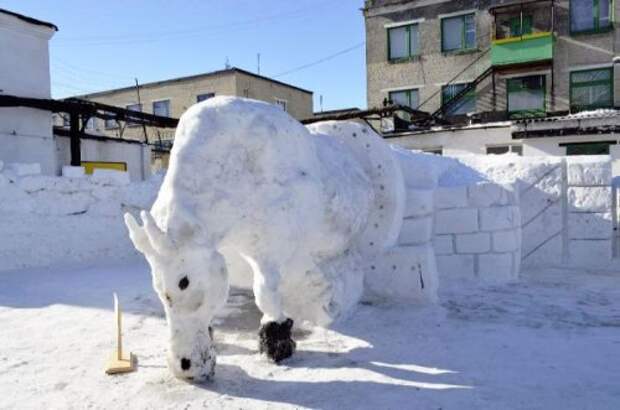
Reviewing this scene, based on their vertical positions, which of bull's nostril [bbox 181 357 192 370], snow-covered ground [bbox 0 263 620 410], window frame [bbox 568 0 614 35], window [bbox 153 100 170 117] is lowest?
snow-covered ground [bbox 0 263 620 410]

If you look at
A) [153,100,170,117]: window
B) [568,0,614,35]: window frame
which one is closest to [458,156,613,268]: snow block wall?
[568,0,614,35]: window frame

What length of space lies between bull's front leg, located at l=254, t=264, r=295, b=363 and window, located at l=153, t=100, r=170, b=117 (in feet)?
66.4

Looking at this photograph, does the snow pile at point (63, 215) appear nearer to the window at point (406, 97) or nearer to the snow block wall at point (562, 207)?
the snow block wall at point (562, 207)

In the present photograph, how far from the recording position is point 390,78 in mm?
18547

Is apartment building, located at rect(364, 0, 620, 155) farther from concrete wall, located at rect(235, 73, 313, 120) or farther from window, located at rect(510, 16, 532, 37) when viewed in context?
concrete wall, located at rect(235, 73, 313, 120)

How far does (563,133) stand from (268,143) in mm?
11635

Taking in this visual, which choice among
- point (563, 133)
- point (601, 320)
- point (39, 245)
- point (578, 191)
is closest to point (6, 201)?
point (39, 245)

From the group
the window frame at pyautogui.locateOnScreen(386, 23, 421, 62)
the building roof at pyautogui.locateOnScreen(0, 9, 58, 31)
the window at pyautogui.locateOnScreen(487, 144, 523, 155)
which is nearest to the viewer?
the building roof at pyautogui.locateOnScreen(0, 9, 58, 31)

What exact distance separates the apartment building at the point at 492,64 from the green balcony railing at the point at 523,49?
1.1 inches

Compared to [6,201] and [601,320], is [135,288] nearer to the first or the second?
[6,201]

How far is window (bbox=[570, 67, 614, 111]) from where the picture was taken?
49.5 ft

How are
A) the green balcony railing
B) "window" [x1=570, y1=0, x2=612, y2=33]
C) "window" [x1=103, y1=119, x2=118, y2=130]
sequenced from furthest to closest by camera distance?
"window" [x1=103, y1=119, x2=118, y2=130] < the green balcony railing < "window" [x1=570, y1=0, x2=612, y2=33]

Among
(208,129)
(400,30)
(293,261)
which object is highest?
(400,30)

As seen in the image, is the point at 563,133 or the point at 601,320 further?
the point at 563,133
